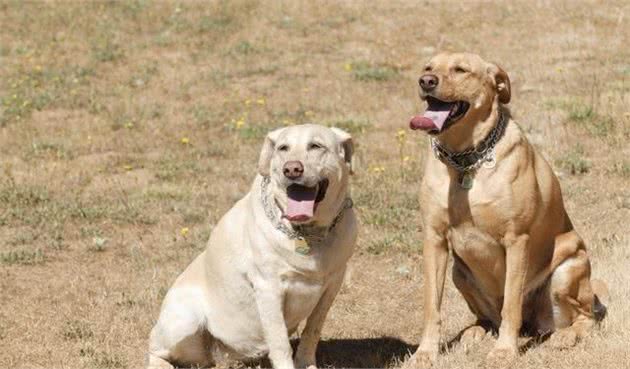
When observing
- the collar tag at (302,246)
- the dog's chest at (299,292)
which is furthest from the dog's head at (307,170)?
the dog's chest at (299,292)

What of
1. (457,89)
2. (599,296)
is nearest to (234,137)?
(599,296)

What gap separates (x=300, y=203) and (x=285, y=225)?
24 cm

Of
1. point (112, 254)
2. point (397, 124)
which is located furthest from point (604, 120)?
point (112, 254)

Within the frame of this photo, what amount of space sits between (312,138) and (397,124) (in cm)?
685

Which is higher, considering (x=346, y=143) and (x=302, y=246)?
(x=346, y=143)

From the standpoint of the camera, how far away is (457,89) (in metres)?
5.63

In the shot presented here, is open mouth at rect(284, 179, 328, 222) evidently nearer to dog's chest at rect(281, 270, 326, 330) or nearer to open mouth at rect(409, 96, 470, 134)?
dog's chest at rect(281, 270, 326, 330)

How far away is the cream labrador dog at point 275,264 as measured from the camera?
5.35 m

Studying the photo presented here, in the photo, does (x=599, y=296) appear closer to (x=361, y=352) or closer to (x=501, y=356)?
(x=501, y=356)

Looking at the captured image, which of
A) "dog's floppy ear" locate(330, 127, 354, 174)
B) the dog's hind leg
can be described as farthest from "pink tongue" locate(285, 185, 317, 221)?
the dog's hind leg

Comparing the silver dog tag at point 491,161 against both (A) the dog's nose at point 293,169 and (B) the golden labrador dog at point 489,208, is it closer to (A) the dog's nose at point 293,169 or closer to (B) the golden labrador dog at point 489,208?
(B) the golden labrador dog at point 489,208

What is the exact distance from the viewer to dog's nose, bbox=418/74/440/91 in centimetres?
552

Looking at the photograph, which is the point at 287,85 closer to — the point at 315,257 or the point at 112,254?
the point at 112,254

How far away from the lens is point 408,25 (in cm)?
1611
